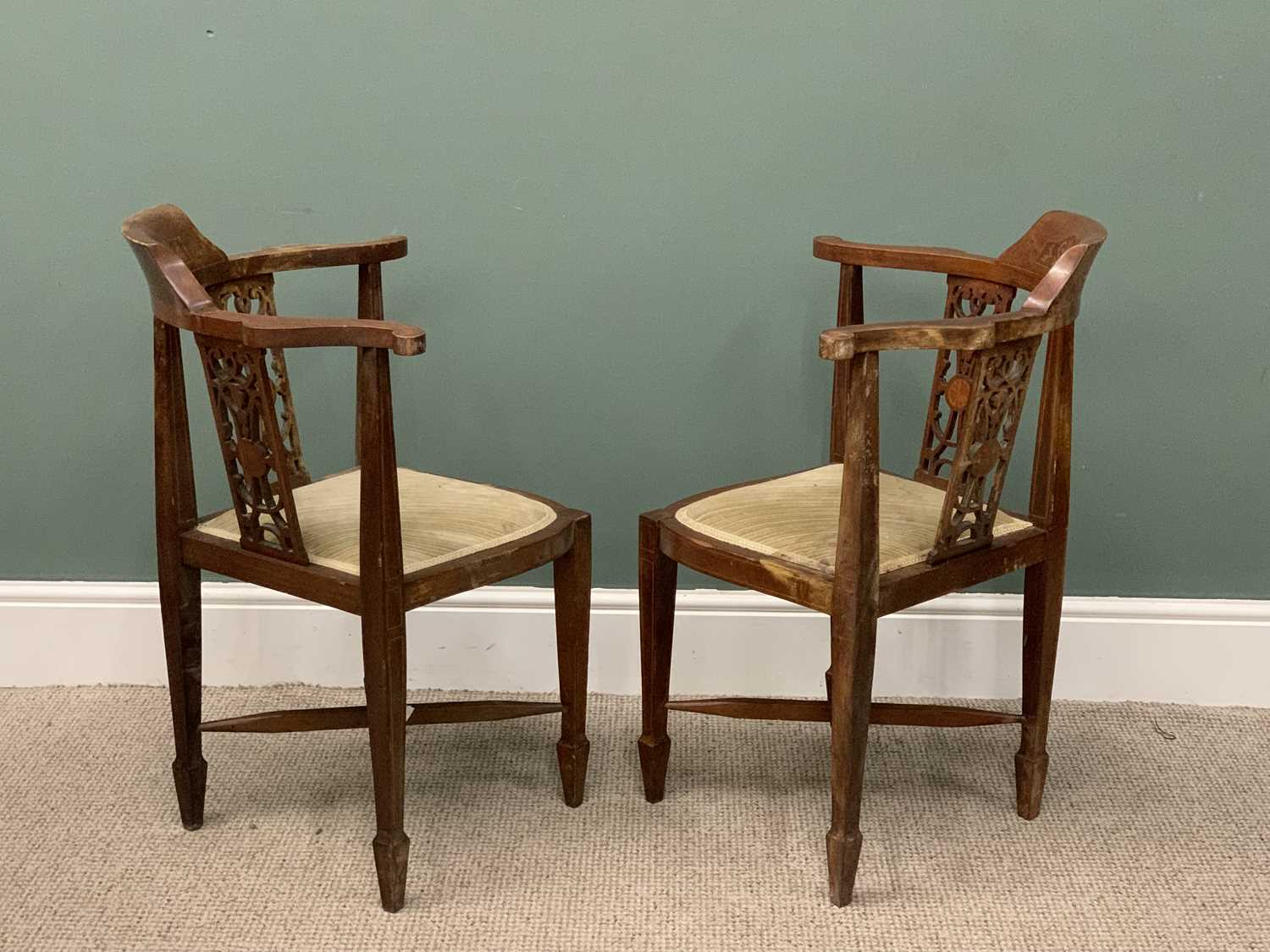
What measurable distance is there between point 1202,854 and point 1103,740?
39 centimetres

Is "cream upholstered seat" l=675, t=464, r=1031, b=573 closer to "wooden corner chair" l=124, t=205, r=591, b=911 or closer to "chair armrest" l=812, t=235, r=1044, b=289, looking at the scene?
"wooden corner chair" l=124, t=205, r=591, b=911

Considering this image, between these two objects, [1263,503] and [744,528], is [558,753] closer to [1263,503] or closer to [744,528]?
[744,528]

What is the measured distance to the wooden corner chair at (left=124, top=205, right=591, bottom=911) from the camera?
6.21 ft

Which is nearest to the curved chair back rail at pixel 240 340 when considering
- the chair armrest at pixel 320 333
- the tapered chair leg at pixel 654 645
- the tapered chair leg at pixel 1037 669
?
the chair armrest at pixel 320 333

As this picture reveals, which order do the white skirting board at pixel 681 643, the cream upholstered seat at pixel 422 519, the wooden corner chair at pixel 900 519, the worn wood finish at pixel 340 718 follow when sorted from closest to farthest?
the wooden corner chair at pixel 900 519
the cream upholstered seat at pixel 422 519
the worn wood finish at pixel 340 718
the white skirting board at pixel 681 643

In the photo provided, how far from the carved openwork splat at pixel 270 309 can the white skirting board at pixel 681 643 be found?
442 millimetres

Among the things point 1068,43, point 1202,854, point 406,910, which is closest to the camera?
point 406,910

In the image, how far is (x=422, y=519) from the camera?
2.15m

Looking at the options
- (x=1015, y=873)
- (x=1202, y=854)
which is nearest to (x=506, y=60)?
(x=1015, y=873)

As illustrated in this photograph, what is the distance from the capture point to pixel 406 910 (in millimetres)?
2061

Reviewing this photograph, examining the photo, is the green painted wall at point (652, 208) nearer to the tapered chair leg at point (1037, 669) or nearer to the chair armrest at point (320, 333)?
the tapered chair leg at point (1037, 669)

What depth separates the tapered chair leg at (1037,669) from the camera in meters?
2.25

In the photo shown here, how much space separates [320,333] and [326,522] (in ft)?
1.24

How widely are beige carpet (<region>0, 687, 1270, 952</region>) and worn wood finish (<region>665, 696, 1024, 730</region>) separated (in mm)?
192
